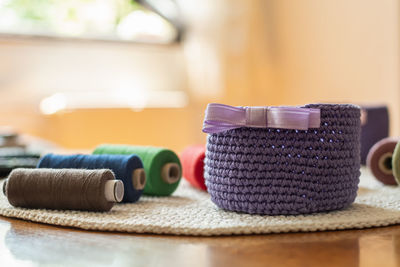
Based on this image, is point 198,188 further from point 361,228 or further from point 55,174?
point 361,228

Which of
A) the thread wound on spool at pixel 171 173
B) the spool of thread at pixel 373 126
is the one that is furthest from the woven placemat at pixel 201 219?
the spool of thread at pixel 373 126

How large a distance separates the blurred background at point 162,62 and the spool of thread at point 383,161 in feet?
4.27

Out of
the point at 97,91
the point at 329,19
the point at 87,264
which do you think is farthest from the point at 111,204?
the point at 97,91

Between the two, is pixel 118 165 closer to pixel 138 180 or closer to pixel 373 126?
pixel 138 180

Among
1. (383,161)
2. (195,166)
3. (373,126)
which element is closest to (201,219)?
(195,166)

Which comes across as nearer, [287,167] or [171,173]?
[287,167]

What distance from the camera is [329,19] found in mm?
2637

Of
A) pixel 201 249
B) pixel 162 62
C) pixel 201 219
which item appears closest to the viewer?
pixel 201 249

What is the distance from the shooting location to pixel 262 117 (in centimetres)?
75

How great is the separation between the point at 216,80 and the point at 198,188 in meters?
2.55

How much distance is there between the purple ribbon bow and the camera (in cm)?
74

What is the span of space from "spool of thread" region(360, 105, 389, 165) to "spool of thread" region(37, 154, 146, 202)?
0.73 meters

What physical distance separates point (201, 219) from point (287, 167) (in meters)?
0.15

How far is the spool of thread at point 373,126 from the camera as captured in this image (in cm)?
143
